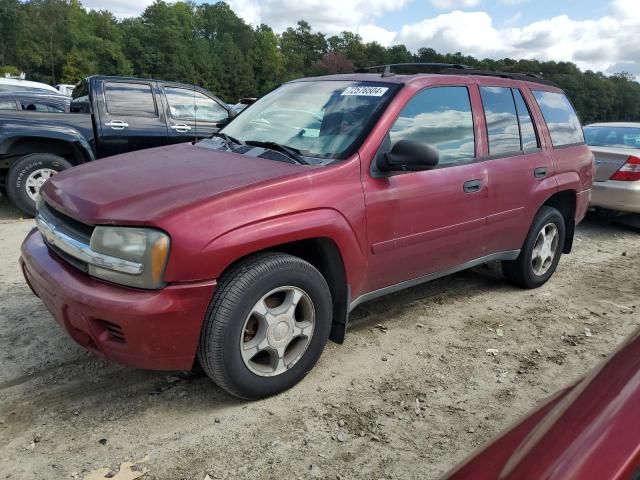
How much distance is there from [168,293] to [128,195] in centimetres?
58

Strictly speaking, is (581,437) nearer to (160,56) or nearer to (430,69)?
(430,69)

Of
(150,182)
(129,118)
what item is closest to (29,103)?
(129,118)

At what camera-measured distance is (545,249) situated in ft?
16.0

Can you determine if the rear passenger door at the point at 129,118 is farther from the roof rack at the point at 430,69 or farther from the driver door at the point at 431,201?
the driver door at the point at 431,201

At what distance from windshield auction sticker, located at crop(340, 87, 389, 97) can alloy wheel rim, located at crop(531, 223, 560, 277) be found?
2073 mm

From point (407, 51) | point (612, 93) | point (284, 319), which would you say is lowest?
point (284, 319)

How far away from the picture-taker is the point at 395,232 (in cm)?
334

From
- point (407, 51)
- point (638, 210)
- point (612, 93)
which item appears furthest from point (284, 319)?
point (407, 51)

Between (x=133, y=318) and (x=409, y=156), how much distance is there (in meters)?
1.70

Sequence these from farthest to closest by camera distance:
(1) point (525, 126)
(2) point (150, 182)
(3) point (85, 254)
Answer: (1) point (525, 126), (2) point (150, 182), (3) point (85, 254)

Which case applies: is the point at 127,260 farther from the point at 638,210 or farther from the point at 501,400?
the point at 638,210

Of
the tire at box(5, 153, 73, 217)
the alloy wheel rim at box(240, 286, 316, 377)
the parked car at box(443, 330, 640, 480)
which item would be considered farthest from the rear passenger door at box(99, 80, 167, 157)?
the parked car at box(443, 330, 640, 480)

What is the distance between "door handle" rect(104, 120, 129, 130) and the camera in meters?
7.44

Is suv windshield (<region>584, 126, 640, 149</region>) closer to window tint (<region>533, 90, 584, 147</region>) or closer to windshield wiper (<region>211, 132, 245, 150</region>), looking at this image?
window tint (<region>533, 90, 584, 147</region>)
